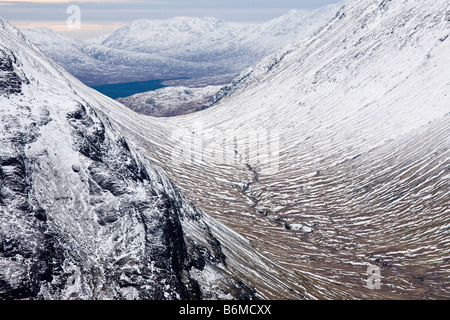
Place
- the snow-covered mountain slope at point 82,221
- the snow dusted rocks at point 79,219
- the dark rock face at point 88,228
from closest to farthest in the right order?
the dark rock face at point 88,228, the snow dusted rocks at point 79,219, the snow-covered mountain slope at point 82,221

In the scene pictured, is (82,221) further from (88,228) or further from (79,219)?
(88,228)

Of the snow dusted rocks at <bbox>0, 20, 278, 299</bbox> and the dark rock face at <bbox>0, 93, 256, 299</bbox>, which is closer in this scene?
the dark rock face at <bbox>0, 93, 256, 299</bbox>

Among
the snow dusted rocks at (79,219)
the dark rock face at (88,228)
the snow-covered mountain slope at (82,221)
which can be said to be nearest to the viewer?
the dark rock face at (88,228)

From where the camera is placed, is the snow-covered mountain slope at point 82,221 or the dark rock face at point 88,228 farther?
the snow-covered mountain slope at point 82,221

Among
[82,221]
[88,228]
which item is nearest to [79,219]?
[82,221]

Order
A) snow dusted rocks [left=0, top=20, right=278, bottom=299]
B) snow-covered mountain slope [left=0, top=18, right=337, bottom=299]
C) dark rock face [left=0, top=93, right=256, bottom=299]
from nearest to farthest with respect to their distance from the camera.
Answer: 1. dark rock face [left=0, top=93, right=256, bottom=299]
2. snow dusted rocks [left=0, top=20, right=278, bottom=299]
3. snow-covered mountain slope [left=0, top=18, right=337, bottom=299]

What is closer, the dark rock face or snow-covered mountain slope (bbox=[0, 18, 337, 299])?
the dark rock face

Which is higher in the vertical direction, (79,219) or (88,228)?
(79,219)

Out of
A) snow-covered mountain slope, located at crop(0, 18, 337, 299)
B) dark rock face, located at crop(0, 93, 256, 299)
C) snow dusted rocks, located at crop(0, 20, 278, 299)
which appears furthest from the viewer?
snow-covered mountain slope, located at crop(0, 18, 337, 299)
